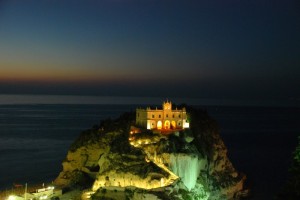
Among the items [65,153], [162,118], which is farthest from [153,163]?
[65,153]

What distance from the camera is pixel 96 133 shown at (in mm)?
47656

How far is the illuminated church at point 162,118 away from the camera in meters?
44.8

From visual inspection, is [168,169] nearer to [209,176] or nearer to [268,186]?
[209,176]

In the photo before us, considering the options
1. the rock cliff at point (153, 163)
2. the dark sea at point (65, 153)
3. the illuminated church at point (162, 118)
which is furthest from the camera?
the dark sea at point (65, 153)

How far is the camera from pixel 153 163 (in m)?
35.8

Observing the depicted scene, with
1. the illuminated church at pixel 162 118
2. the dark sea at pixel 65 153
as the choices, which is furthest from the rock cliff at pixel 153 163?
the dark sea at pixel 65 153

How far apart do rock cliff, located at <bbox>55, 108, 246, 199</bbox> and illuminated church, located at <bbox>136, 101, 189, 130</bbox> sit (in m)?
1.26

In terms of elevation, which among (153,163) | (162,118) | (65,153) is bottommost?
(65,153)

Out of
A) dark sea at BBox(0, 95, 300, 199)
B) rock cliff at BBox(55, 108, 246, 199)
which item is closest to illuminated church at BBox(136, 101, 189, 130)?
rock cliff at BBox(55, 108, 246, 199)

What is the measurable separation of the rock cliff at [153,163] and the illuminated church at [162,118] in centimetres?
126

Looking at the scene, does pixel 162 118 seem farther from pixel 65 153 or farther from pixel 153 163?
pixel 65 153

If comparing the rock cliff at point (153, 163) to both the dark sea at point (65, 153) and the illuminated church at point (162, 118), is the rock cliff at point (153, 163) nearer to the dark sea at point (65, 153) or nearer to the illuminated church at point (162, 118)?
the illuminated church at point (162, 118)

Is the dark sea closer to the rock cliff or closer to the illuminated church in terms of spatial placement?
the rock cliff

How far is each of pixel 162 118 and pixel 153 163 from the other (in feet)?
33.3
